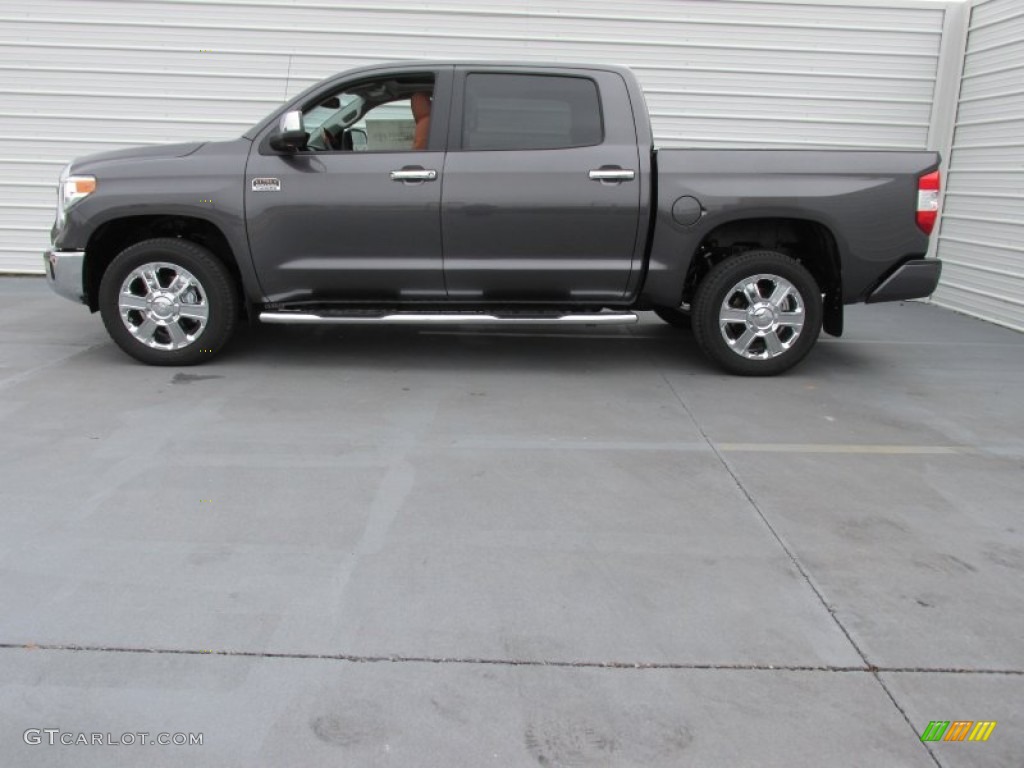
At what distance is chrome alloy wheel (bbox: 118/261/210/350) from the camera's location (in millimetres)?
5969

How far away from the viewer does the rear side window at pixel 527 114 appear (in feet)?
19.5

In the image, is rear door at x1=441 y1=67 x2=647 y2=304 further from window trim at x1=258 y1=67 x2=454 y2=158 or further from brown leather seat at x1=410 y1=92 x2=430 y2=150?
brown leather seat at x1=410 y1=92 x2=430 y2=150

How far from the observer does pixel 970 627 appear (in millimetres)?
3041

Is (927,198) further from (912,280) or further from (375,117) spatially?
(375,117)

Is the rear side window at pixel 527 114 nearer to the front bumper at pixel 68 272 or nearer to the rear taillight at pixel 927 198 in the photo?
the rear taillight at pixel 927 198

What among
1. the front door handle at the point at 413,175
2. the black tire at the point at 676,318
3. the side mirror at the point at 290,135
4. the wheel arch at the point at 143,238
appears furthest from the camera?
the black tire at the point at 676,318

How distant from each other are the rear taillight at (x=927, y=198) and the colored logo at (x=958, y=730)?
164 inches

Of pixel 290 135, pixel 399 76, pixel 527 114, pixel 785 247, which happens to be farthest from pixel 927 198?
pixel 290 135

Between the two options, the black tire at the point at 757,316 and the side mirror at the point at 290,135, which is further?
the black tire at the point at 757,316

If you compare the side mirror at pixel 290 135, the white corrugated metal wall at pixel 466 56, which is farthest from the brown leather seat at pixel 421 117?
the white corrugated metal wall at pixel 466 56

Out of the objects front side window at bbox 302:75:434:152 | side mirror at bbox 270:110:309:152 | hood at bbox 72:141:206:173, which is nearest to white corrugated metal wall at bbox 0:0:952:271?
hood at bbox 72:141:206:173

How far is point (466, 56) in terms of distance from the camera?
9.62 metres

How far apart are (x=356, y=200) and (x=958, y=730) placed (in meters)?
4.54

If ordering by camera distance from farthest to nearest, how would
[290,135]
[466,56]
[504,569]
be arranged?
[466,56] < [290,135] < [504,569]
